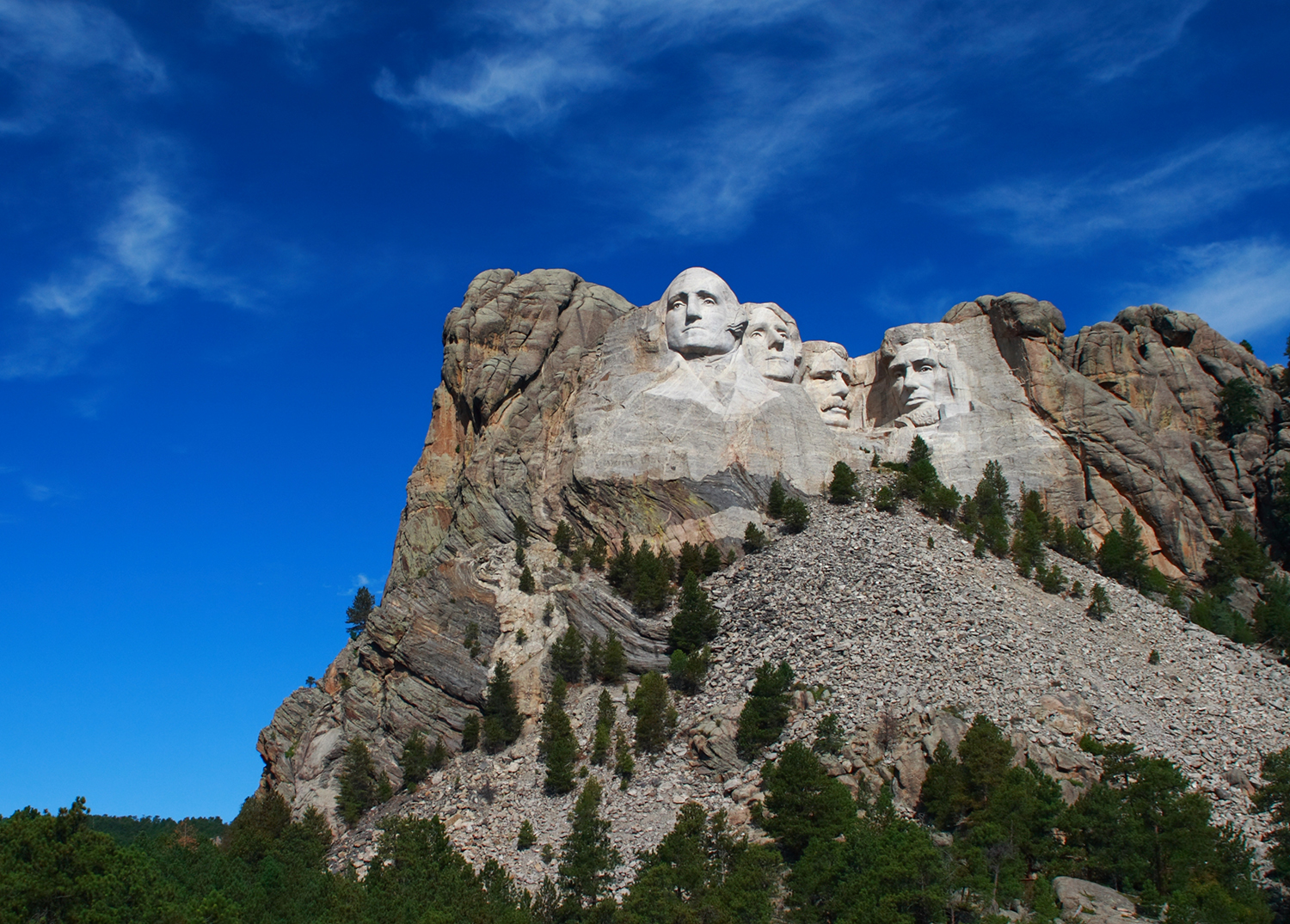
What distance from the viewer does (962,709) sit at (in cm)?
5062

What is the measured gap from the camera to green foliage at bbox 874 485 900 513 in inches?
2662

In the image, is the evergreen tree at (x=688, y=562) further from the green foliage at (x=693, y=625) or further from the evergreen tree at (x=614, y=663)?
the evergreen tree at (x=614, y=663)

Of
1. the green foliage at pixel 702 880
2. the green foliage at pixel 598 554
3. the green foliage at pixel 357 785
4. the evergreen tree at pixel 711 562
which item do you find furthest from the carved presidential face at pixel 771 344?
the green foliage at pixel 702 880

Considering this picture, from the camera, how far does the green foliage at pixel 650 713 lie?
173ft

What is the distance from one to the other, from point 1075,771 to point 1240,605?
2342 centimetres

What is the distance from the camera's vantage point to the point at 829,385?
257 feet

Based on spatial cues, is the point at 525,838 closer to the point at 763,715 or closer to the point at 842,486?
the point at 763,715

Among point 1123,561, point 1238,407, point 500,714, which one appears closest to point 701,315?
point 1123,561

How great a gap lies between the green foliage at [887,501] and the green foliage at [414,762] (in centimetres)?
2423

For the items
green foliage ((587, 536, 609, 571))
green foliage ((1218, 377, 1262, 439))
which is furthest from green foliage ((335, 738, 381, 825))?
green foliage ((1218, 377, 1262, 439))

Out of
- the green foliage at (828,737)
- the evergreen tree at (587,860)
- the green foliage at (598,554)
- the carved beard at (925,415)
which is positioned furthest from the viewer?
the carved beard at (925,415)

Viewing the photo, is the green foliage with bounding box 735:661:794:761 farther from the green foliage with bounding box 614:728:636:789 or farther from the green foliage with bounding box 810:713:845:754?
the green foliage with bounding box 614:728:636:789

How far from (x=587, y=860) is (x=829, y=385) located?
3883 cm

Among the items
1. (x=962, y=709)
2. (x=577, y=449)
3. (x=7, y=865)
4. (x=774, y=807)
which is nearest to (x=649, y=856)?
(x=774, y=807)
